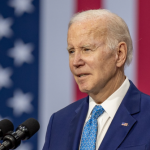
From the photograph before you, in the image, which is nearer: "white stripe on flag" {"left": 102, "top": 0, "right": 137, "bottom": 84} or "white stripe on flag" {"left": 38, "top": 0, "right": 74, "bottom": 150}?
"white stripe on flag" {"left": 102, "top": 0, "right": 137, "bottom": 84}

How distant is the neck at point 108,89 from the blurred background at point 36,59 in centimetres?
82

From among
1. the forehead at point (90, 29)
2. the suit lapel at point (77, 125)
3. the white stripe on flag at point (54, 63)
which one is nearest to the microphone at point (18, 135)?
the suit lapel at point (77, 125)

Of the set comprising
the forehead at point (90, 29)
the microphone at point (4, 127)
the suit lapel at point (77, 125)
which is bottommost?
the suit lapel at point (77, 125)

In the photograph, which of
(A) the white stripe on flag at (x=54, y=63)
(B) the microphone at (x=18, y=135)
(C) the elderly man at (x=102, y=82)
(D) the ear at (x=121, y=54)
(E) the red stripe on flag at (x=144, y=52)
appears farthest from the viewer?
(A) the white stripe on flag at (x=54, y=63)

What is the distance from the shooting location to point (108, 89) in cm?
166

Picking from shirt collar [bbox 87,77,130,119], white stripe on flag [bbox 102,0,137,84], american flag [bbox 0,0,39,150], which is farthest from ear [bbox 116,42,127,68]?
american flag [bbox 0,0,39,150]

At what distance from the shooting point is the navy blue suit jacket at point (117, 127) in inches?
56.7

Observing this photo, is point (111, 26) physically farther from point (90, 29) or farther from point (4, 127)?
point (4, 127)

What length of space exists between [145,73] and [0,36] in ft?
3.88

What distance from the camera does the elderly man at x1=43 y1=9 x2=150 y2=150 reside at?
1543mm

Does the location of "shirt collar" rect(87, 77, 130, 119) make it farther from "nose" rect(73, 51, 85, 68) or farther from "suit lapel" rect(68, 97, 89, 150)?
"nose" rect(73, 51, 85, 68)

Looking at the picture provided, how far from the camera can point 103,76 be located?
1.61 meters

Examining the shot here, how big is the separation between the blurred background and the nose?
927 millimetres

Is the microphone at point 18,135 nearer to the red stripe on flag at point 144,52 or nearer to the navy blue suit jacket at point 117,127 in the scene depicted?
the navy blue suit jacket at point 117,127
